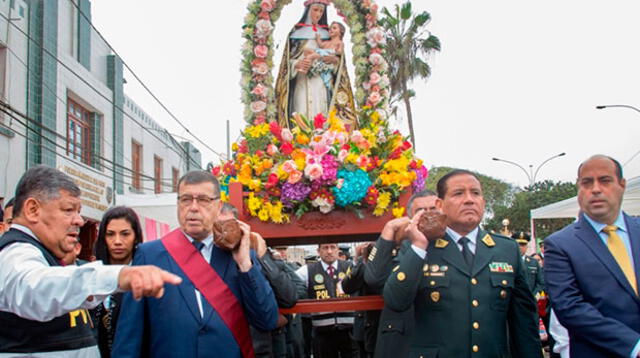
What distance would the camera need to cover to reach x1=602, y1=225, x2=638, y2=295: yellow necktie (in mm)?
3230

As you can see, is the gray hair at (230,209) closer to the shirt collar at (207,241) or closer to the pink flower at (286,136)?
the pink flower at (286,136)

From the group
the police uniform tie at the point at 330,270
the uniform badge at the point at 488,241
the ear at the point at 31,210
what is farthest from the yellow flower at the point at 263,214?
the police uniform tie at the point at 330,270

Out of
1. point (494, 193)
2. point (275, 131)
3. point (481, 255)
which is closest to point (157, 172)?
point (275, 131)

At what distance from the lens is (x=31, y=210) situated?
2.68 meters

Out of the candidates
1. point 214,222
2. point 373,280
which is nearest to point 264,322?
point 214,222

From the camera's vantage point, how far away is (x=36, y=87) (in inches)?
518

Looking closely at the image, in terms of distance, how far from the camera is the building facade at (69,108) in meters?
12.2

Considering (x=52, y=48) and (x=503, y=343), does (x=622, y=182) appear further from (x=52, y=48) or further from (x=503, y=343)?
(x=52, y=48)

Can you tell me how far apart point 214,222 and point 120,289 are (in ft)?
4.10

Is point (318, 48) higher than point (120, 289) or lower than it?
higher

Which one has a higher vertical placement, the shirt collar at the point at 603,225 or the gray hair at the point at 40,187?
the gray hair at the point at 40,187

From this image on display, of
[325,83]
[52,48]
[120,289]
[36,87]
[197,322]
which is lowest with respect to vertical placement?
[197,322]

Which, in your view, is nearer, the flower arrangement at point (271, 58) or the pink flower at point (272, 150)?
the pink flower at point (272, 150)

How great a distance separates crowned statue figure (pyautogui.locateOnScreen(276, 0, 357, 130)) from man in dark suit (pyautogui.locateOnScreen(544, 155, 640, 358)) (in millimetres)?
2493
